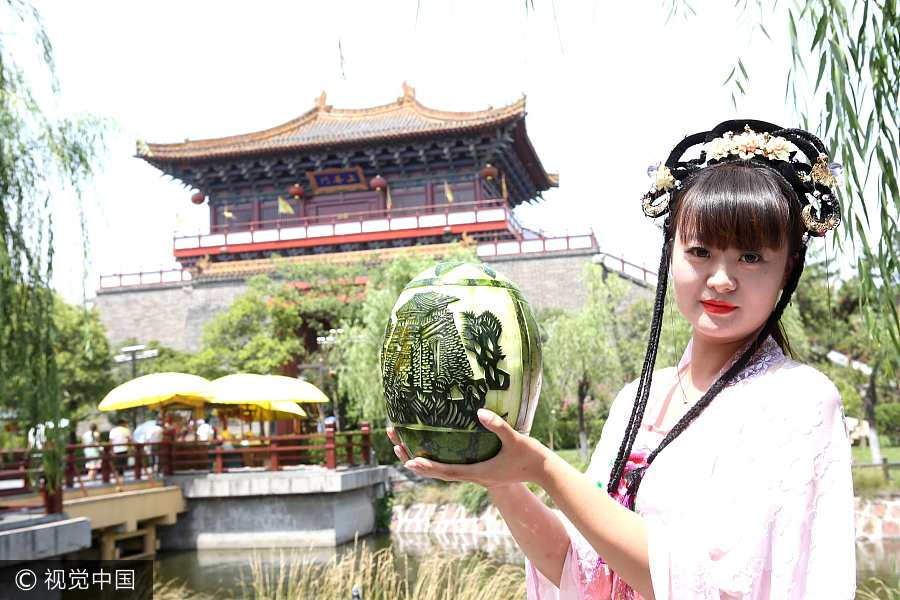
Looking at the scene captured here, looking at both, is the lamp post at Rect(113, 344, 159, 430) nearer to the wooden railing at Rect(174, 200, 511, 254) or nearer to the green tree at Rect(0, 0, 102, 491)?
the wooden railing at Rect(174, 200, 511, 254)

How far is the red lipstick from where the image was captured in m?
1.50

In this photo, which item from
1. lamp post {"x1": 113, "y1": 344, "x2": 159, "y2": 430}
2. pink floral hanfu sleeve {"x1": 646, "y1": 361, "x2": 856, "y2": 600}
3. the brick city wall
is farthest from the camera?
the brick city wall

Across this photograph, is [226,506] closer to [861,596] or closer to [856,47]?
[861,596]

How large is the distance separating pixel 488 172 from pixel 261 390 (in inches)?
476

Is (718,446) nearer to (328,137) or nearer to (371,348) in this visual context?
(371,348)

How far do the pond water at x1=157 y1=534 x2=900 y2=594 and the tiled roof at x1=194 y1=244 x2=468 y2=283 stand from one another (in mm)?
7536

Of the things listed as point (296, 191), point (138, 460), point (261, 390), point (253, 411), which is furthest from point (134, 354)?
point (296, 191)

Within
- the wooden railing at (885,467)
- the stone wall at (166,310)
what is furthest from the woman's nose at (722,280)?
the stone wall at (166,310)

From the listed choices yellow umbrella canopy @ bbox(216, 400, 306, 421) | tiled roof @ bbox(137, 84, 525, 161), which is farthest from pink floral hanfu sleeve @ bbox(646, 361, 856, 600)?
tiled roof @ bbox(137, 84, 525, 161)

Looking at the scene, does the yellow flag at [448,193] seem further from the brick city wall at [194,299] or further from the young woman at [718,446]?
the young woman at [718,446]

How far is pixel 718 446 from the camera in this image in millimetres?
1415

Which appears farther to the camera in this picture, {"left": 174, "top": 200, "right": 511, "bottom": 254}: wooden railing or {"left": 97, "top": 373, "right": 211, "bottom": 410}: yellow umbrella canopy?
{"left": 174, "top": 200, "right": 511, "bottom": 254}: wooden railing

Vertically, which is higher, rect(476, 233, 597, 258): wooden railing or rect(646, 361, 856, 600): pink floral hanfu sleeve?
rect(476, 233, 597, 258): wooden railing

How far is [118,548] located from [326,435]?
131 inches
